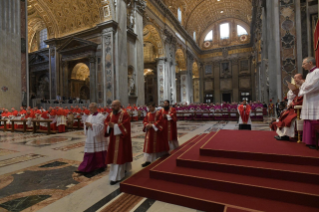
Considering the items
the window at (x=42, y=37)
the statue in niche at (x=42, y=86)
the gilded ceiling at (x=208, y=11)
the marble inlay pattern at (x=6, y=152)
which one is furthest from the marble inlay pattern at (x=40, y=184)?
the gilded ceiling at (x=208, y=11)

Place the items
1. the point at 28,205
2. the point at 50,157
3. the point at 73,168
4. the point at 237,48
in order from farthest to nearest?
the point at 237,48
the point at 50,157
the point at 73,168
the point at 28,205

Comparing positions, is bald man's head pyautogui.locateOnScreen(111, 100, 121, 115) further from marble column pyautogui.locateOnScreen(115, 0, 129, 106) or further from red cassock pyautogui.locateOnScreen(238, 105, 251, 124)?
marble column pyautogui.locateOnScreen(115, 0, 129, 106)

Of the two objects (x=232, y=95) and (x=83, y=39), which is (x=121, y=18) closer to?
(x=83, y=39)

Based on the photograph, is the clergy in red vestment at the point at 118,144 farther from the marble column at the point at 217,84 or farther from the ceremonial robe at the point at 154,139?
the marble column at the point at 217,84

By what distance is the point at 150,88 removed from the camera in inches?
1137

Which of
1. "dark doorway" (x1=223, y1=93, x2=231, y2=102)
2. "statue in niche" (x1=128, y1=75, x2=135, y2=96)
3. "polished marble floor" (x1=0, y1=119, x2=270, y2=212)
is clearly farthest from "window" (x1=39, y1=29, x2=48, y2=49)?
"dark doorway" (x1=223, y1=93, x2=231, y2=102)

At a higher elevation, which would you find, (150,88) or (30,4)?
(30,4)

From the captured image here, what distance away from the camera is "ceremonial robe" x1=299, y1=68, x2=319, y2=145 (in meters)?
3.39

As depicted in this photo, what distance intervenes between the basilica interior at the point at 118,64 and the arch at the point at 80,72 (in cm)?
11

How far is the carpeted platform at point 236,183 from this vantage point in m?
2.32

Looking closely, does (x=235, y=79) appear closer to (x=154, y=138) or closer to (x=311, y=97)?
(x=311, y=97)

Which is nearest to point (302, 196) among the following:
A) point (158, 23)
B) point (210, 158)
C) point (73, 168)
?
point (210, 158)

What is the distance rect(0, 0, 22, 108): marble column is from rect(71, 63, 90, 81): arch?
8970 millimetres

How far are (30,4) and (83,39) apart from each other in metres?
6.01
